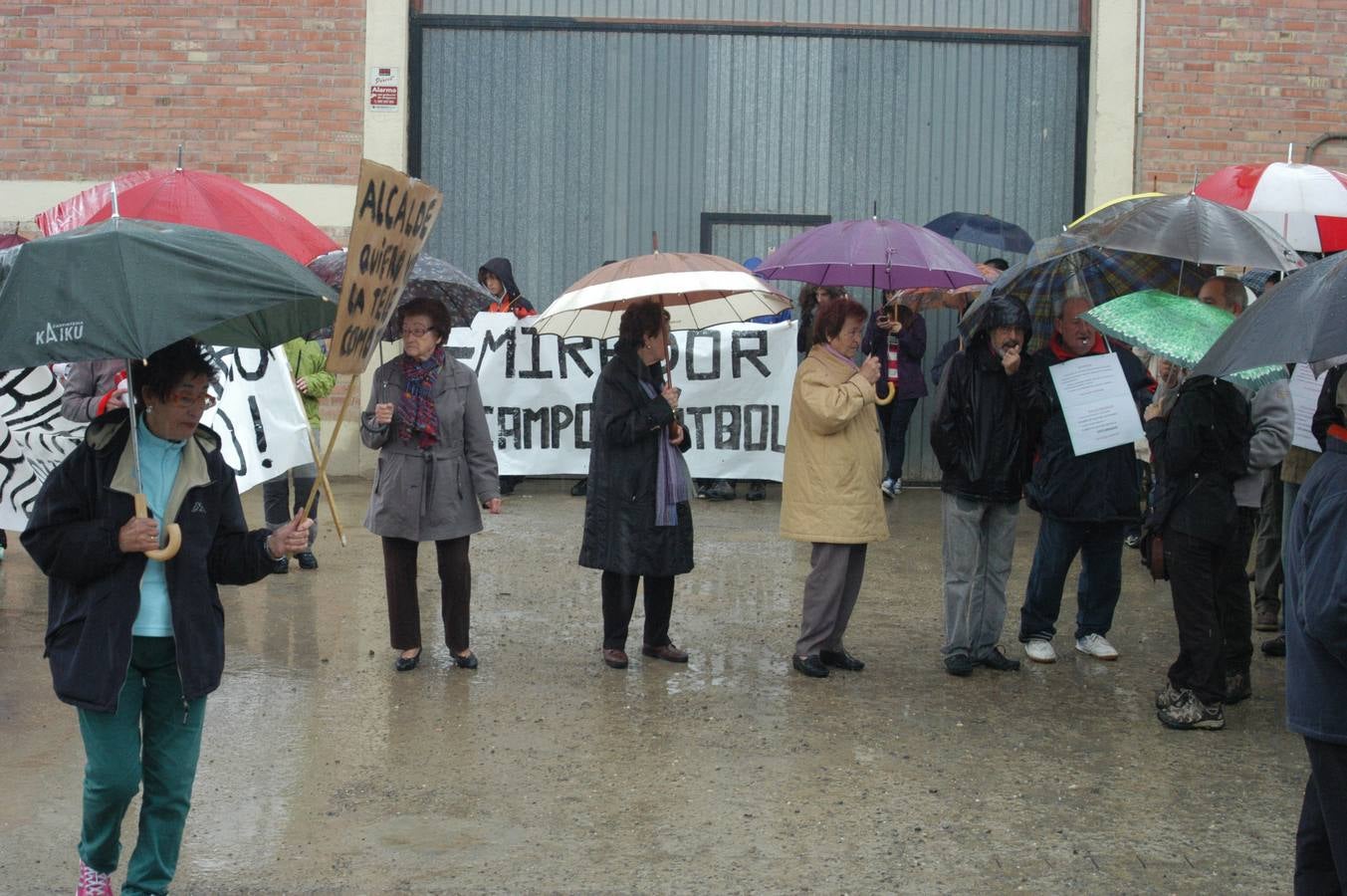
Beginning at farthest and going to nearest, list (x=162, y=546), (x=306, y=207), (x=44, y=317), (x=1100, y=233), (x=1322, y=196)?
1. (x=306, y=207)
2. (x=1322, y=196)
3. (x=1100, y=233)
4. (x=162, y=546)
5. (x=44, y=317)

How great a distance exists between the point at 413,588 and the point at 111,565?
10.4ft

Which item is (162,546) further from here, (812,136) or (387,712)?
(812,136)

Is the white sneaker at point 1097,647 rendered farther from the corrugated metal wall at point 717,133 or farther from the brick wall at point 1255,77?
the brick wall at point 1255,77

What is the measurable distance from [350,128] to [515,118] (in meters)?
1.48

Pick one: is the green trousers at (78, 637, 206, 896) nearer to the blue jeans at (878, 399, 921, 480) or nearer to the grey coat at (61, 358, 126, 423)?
the grey coat at (61, 358, 126, 423)

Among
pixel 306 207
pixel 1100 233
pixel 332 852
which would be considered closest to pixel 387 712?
pixel 332 852

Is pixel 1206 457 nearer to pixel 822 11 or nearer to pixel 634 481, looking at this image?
pixel 634 481

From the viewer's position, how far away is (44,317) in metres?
3.78

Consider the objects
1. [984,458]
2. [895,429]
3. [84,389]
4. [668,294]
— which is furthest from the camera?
[895,429]

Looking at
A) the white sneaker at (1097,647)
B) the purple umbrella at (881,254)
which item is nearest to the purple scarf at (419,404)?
the purple umbrella at (881,254)

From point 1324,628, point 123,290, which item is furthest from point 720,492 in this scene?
point 1324,628

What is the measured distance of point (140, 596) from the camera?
4160 mm

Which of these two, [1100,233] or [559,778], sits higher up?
[1100,233]

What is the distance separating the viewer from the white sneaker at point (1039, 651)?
7.47 m
